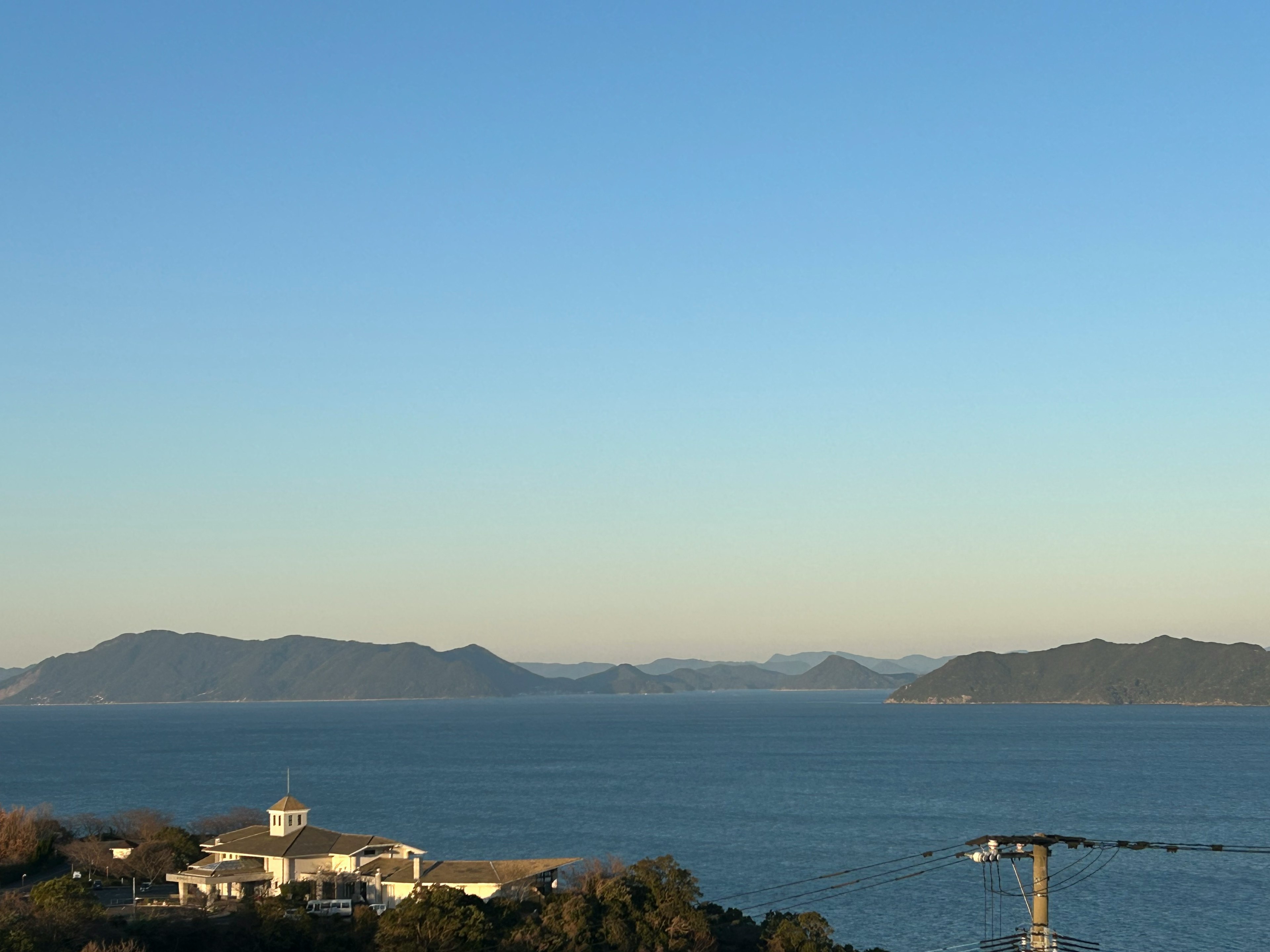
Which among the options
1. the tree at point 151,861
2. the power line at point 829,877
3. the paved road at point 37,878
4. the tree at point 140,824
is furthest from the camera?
the power line at point 829,877

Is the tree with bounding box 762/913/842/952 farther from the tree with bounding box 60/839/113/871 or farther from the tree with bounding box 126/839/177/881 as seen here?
the tree with bounding box 60/839/113/871

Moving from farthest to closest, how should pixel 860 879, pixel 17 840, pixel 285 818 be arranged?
pixel 860 879, pixel 17 840, pixel 285 818

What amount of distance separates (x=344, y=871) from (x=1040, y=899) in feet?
138

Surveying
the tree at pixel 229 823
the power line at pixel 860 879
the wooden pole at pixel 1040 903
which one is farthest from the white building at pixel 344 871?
the wooden pole at pixel 1040 903

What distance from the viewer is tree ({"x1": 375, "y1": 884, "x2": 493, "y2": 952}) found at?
44594 millimetres

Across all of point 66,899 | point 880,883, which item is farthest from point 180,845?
point 880,883

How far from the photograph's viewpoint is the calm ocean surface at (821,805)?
68.2m

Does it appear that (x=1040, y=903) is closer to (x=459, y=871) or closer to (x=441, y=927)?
(x=441, y=927)

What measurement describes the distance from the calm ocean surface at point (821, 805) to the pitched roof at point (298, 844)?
2175 centimetres

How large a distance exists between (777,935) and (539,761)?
117503mm

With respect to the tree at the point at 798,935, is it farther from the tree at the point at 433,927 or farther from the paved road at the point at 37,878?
the paved road at the point at 37,878

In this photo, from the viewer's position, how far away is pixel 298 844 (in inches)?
2249

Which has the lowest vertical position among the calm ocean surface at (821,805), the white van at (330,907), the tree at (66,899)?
the calm ocean surface at (821,805)

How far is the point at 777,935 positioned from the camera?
48.3m
